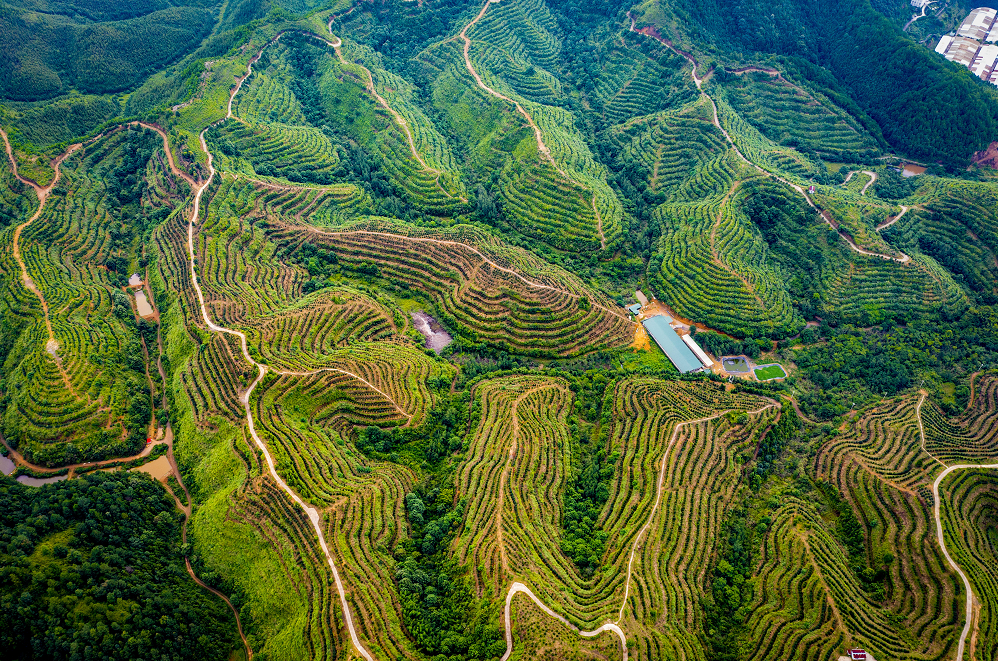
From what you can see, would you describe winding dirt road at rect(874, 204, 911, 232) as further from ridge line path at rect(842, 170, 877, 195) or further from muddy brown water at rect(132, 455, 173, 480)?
muddy brown water at rect(132, 455, 173, 480)

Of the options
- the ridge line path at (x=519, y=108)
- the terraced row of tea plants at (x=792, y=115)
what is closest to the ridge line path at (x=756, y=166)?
the terraced row of tea plants at (x=792, y=115)

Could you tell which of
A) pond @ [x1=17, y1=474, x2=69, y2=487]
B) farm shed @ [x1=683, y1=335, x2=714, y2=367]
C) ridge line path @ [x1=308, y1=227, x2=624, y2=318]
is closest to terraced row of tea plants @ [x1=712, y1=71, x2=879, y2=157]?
farm shed @ [x1=683, y1=335, x2=714, y2=367]

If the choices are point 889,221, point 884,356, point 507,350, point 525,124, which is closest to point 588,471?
point 507,350

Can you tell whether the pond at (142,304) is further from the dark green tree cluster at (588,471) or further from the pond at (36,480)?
the dark green tree cluster at (588,471)

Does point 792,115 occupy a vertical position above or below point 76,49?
above

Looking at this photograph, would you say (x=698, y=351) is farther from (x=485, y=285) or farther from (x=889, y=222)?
(x=889, y=222)

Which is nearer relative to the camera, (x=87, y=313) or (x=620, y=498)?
(x=620, y=498)

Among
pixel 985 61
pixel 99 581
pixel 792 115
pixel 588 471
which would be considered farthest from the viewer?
pixel 985 61

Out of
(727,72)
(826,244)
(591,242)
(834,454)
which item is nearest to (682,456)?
(834,454)
